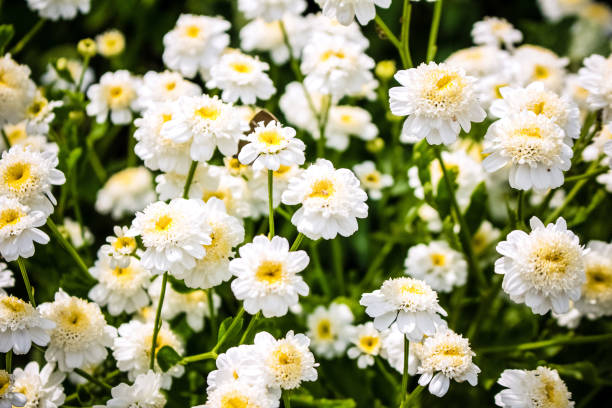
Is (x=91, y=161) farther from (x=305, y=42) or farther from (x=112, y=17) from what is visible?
(x=112, y=17)

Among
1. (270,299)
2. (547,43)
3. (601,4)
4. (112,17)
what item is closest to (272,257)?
(270,299)

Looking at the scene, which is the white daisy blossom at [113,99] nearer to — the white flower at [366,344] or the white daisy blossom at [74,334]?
the white daisy blossom at [74,334]

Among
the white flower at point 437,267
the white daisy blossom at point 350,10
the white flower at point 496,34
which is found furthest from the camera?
the white flower at point 496,34

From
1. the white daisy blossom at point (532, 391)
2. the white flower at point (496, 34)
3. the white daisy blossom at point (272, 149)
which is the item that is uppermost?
the white daisy blossom at point (272, 149)

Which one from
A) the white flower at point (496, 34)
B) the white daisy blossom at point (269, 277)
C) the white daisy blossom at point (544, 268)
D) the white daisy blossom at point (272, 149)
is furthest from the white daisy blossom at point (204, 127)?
the white flower at point (496, 34)

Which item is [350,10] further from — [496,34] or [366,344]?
[496,34]

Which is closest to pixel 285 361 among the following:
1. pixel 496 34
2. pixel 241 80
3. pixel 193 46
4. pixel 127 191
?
pixel 241 80

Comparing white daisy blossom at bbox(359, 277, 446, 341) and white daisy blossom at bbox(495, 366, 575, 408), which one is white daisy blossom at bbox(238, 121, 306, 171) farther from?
white daisy blossom at bbox(495, 366, 575, 408)
